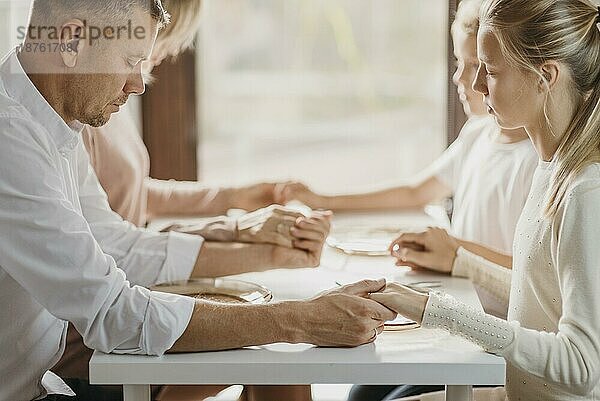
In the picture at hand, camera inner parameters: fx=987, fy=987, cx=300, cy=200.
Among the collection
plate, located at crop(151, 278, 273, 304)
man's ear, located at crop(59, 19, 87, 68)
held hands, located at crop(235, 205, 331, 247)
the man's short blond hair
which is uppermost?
the man's short blond hair

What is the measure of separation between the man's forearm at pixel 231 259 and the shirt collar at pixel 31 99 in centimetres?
39

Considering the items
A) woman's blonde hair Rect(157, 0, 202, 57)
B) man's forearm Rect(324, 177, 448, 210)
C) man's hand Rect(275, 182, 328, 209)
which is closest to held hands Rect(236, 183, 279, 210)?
man's hand Rect(275, 182, 328, 209)

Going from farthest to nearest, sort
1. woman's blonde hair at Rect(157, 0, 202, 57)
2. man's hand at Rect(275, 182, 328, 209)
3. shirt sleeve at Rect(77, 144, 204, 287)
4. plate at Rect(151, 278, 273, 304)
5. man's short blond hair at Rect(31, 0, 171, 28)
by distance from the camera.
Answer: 1. man's hand at Rect(275, 182, 328, 209)
2. woman's blonde hair at Rect(157, 0, 202, 57)
3. shirt sleeve at Rect(77, 144, 204, 287)
4. plate at Rect(151, 278, 273, 304)
5. man's short blond hair at Rect(31, 0, 171, 28)

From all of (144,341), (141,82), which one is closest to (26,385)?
(144,341)

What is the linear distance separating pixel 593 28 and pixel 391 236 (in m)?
0.65

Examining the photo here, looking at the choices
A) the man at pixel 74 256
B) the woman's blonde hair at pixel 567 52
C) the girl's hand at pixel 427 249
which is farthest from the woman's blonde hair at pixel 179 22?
the woman's blonde hair at pixel 567 52

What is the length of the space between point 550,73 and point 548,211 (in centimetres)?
17

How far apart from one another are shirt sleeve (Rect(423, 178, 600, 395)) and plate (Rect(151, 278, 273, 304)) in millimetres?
304

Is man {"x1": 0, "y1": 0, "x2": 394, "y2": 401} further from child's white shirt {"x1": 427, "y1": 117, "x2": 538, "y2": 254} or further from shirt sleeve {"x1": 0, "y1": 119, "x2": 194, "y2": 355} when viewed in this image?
child's white shirt {"x1": 427, "y1": 117, "x2": 538, "y2": 254}

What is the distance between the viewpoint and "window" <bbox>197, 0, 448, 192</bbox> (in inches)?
93.0

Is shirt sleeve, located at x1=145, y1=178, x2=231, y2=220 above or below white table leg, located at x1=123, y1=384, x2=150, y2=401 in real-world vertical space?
above

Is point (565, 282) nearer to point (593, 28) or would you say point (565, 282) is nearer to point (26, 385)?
point (593, 28)

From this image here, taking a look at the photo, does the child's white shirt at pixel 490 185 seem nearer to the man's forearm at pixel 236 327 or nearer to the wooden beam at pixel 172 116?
the man's forearm at pixel 236 327

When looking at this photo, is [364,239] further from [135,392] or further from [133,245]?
[135,392]
